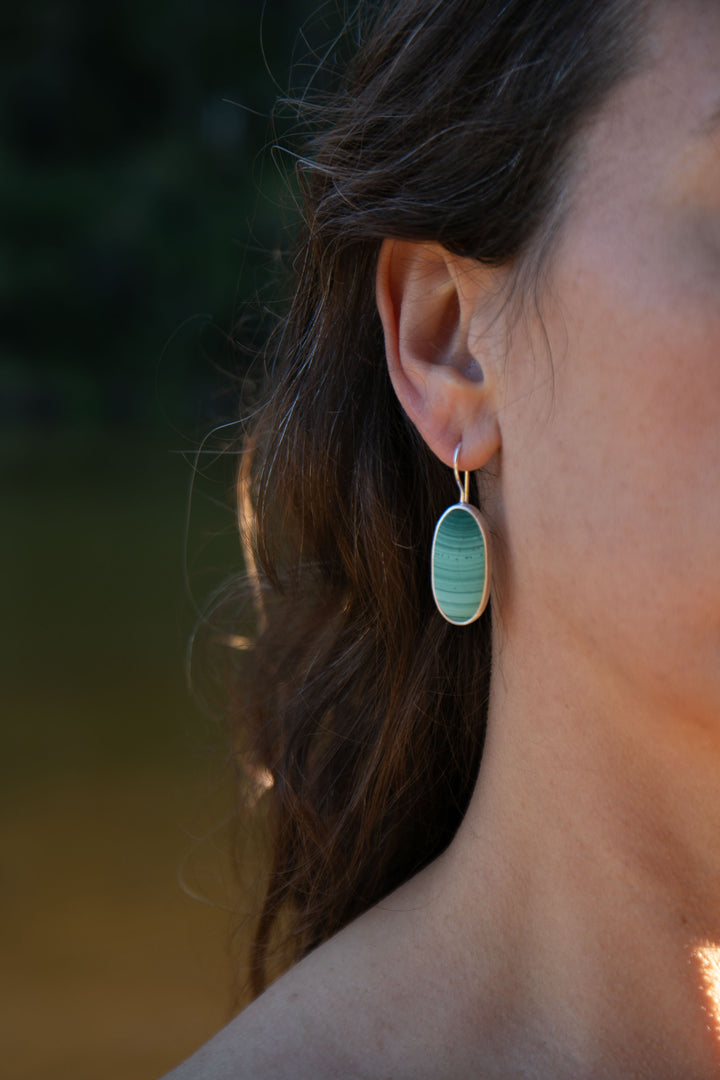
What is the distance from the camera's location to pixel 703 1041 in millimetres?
770

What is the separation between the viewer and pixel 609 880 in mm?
791

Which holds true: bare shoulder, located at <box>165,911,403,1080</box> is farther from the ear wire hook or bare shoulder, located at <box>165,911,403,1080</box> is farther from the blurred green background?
the blurred green background

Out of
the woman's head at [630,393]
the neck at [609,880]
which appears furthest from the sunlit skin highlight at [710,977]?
the woman's head at [630,393]

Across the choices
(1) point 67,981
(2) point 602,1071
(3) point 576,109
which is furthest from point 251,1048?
(1) point 67,981

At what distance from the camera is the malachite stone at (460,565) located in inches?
32.1

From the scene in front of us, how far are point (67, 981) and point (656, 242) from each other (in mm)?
2232

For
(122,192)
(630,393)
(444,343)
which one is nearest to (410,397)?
(444,343)

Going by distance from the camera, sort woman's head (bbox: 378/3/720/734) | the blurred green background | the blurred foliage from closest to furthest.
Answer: woman's head (bbox: 378/3/720/734)
the blurred green background
the blurred foliage

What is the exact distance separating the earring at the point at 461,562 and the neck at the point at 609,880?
0.06 meters

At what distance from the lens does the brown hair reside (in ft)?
2.57

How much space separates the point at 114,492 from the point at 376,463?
18.9ft

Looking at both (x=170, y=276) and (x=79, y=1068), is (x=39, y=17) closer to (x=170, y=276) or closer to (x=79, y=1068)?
(x=170, y=276)

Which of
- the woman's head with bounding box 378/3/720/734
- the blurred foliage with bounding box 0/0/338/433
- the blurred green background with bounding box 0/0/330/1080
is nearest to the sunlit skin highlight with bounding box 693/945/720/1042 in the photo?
the woman's head with bounding box 378/3/720/734

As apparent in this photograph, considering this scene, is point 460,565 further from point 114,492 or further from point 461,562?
point 114,492
